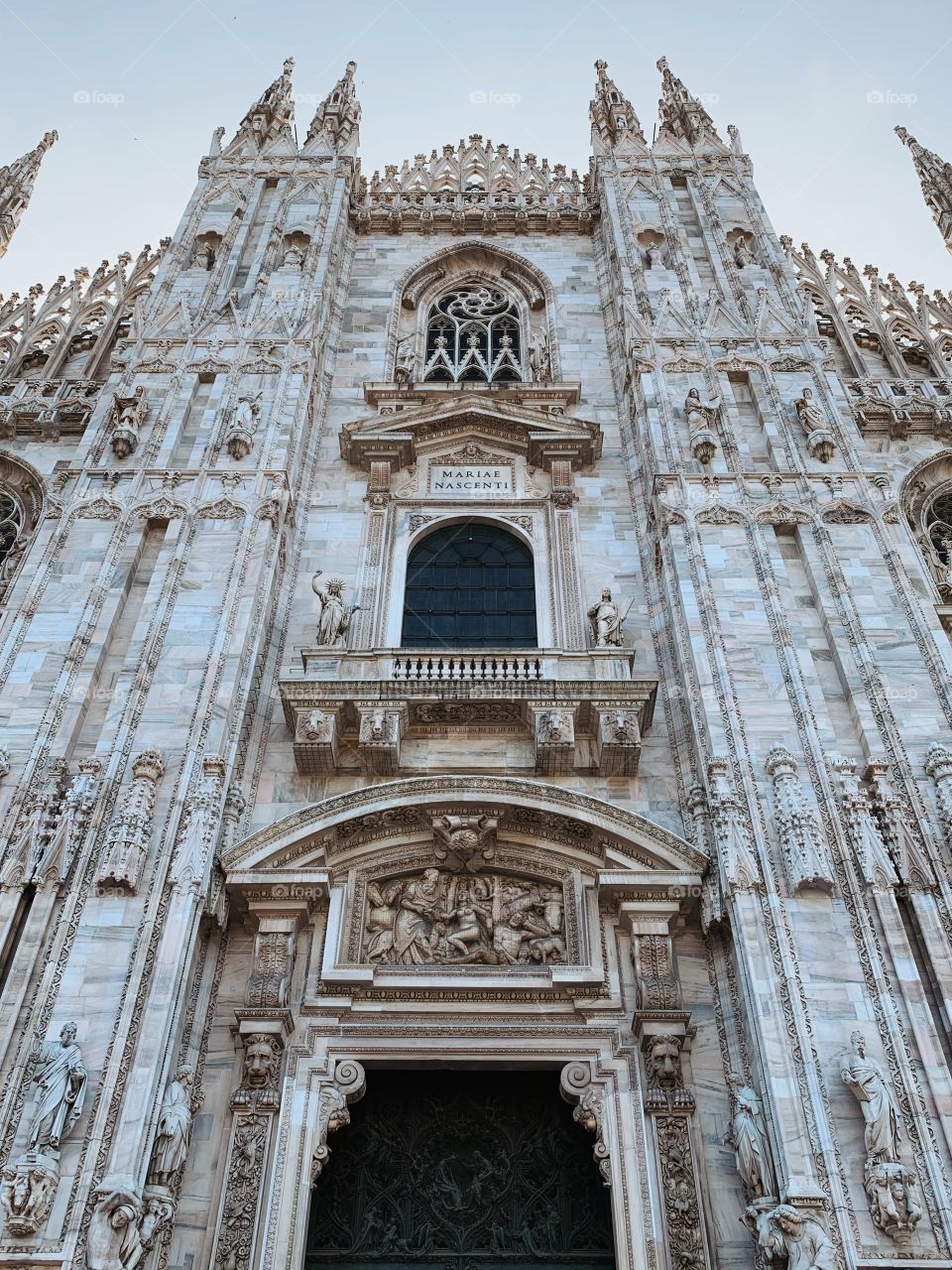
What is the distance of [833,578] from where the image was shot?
13086 mm

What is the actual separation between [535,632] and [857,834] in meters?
5.00

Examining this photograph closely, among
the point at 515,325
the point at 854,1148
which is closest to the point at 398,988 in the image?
the point at 854,1148

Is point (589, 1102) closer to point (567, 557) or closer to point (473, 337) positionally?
point (567, 557)

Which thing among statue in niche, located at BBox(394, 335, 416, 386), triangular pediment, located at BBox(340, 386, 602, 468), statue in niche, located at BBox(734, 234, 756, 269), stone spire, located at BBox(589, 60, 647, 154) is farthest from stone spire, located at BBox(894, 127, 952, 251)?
statue in niche, located at BBox(394, 335, 416, 386)

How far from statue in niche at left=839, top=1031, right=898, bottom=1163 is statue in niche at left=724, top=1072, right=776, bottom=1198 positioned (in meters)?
0.71

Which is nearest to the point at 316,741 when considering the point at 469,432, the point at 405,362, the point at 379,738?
the point at 379,738

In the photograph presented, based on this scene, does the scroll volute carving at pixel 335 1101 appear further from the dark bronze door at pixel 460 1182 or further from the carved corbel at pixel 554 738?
the carved corbel at pixel 554 738

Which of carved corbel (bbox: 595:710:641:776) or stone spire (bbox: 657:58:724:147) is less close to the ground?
stone spire (bbox: 657:58:724:147)

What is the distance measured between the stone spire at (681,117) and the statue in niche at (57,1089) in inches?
743

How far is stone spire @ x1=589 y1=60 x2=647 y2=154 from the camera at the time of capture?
72.0 ft

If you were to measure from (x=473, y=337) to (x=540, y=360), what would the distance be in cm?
162

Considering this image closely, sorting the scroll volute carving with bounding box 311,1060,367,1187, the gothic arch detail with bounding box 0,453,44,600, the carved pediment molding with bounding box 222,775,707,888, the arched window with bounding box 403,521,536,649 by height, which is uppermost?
the gothic arch detail with bounding box 0,453,44,600

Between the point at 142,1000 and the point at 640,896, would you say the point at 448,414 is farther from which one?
the point at 142,1000

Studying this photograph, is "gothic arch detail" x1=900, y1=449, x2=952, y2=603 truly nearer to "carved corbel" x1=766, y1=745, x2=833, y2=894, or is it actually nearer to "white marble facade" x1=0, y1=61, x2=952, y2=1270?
"white marble facade" x1=0, y1=61, x2=952, y2=1270
